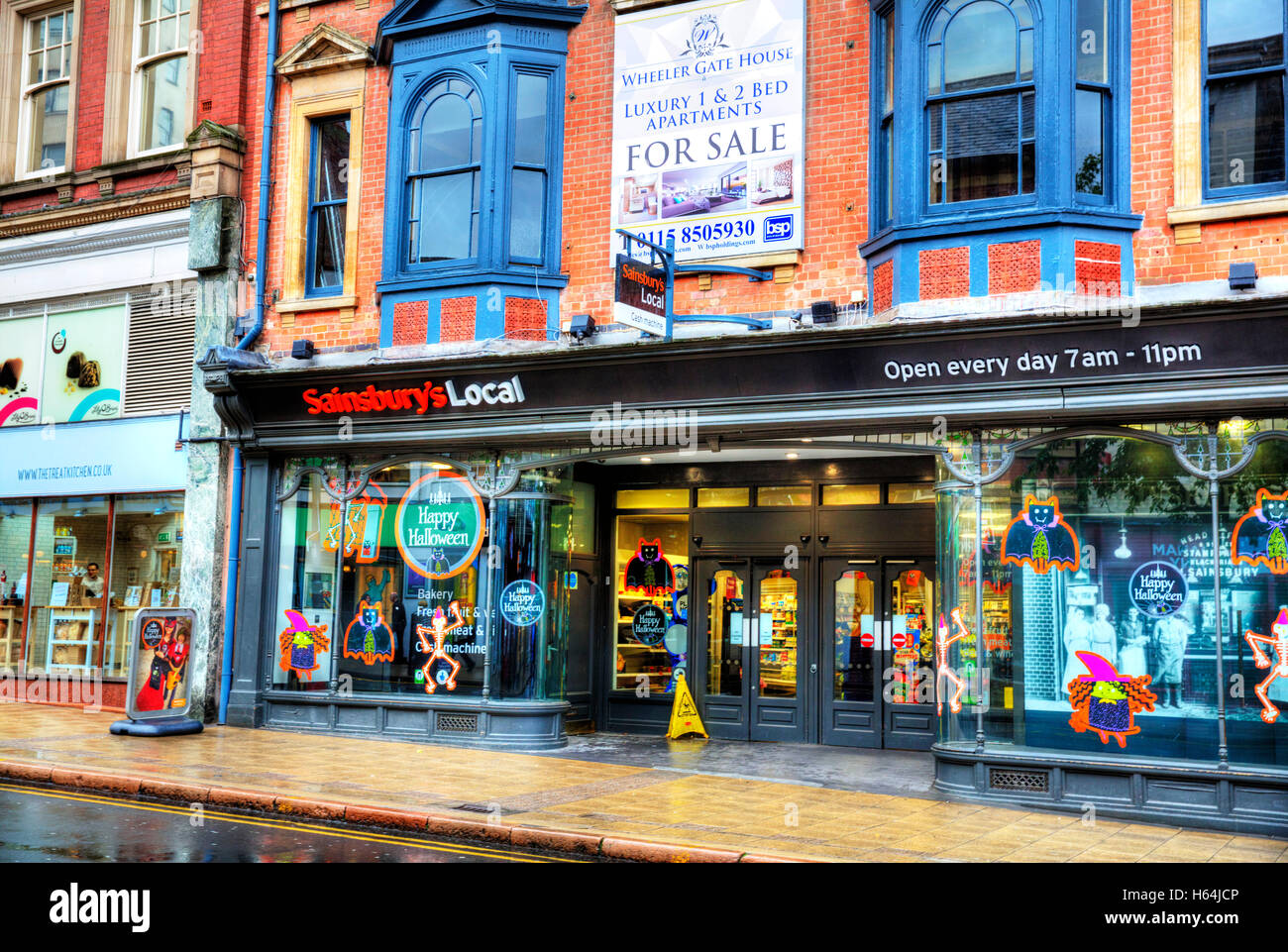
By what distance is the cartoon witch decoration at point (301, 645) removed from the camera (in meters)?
14.8

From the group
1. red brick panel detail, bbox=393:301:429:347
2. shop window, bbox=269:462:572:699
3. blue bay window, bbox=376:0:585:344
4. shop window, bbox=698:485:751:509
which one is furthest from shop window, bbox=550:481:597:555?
red brick panel detail, bbox=393:301:429:347

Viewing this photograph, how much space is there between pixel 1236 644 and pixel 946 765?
2.77 meters

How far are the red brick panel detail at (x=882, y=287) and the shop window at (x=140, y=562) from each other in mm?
9792

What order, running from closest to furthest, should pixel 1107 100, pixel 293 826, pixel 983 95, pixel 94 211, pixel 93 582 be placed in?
pixel 293 826 → pixel 1107 100 → pixel 983 95 → pixel 94 211 → pixel 93 582

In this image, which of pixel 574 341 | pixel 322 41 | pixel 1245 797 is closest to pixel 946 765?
pixel 1245 797

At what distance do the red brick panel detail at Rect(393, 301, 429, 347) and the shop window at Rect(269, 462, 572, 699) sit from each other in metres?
1.53

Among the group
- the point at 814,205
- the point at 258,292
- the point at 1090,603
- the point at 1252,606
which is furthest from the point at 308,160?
the point at 1252,606

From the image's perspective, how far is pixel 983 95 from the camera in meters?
11.4

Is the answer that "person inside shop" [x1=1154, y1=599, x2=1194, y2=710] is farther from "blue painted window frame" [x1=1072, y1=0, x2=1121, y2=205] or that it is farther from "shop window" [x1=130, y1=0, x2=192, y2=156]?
"shop window" [x1=130, y1=0, x2=192, y2=156]

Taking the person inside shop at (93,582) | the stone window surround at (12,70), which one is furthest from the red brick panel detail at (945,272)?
the stone window surround at (12,70)

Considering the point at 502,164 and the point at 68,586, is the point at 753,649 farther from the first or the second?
the point at 68,586

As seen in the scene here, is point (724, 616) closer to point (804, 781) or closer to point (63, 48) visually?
point (804, 781)

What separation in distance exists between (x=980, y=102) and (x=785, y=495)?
5321 mm

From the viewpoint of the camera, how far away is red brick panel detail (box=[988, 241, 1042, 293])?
11055 millimetres
